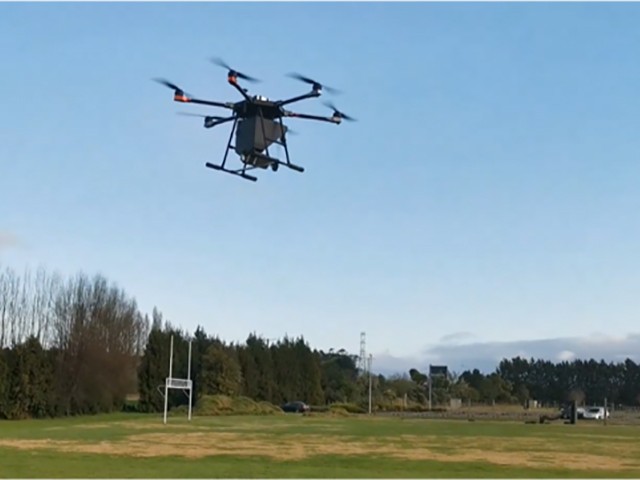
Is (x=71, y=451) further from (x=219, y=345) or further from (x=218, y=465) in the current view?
(x=219, y=345)

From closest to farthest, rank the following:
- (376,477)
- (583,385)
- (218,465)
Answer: (376,477) < (218,465) < (583,385)

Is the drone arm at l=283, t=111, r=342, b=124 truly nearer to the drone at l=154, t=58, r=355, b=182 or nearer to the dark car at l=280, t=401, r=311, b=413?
the drone at l=154, t=58, r=355, b=182

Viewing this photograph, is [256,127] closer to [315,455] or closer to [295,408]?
[315,455]

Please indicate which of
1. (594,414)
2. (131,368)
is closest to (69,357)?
(131,368)

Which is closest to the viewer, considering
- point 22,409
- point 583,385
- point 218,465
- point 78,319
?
point 218,465

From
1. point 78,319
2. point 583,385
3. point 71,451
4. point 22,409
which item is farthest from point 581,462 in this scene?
point 583,385
